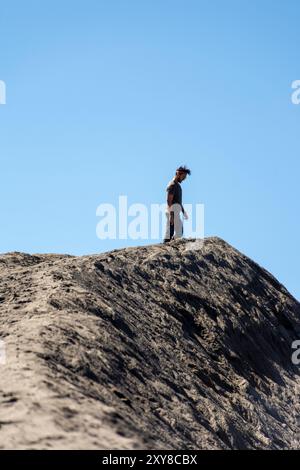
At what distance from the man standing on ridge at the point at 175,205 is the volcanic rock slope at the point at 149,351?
638mm

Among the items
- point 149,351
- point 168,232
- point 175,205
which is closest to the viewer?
point 149,351

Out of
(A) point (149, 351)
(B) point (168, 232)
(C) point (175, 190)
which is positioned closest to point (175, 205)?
(C) point (175, 190)

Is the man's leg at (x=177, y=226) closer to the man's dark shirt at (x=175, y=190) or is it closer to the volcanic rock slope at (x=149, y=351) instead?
the man's dark shirt at (x=175, y=190)

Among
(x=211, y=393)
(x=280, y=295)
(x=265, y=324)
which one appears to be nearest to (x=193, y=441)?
(x=211, y=393)

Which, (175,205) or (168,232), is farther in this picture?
(168,232)

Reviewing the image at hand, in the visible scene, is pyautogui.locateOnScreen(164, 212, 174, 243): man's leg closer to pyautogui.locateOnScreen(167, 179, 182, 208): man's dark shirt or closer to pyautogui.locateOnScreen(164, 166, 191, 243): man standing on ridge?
pyautogui.locateOnScreen(164, 166, 191, 243): man standing on ridge

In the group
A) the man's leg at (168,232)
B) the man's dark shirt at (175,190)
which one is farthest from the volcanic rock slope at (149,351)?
the man's dark shirt at (175,190)

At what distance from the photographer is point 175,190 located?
16.2 metres

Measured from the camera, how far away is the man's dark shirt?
53.0 ft

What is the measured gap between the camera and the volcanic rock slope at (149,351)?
728 cm

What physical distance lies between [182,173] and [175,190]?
374 mm

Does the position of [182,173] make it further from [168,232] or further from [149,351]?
[149,351]
